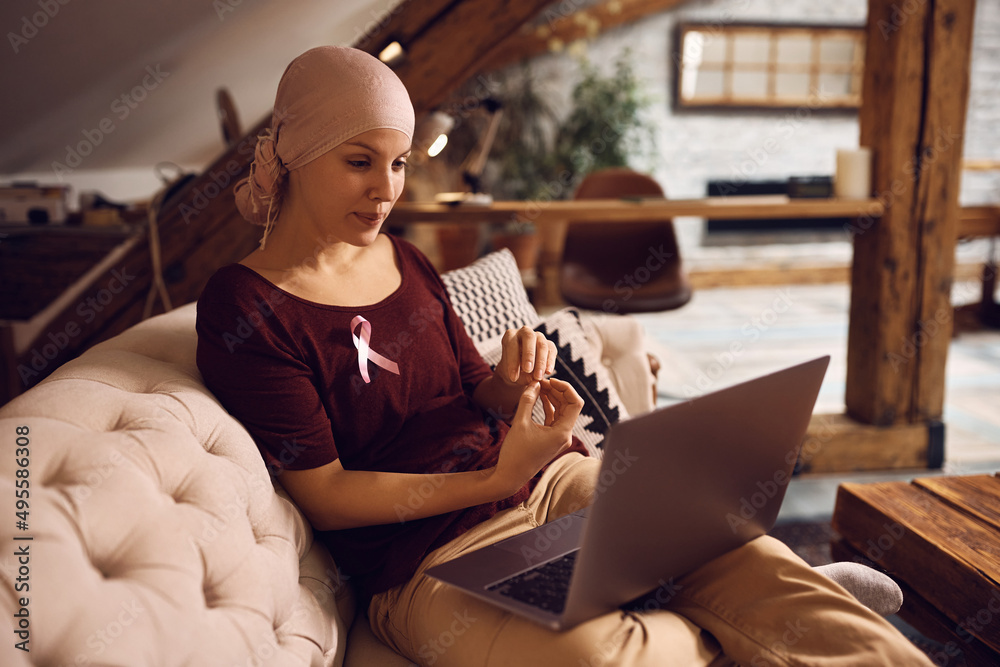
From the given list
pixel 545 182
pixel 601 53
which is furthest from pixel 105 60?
pixel 601 53

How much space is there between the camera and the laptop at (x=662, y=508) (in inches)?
31.7

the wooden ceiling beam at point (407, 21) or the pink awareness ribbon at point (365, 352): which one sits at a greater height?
the wooden ceiling beam at point (407, 21)

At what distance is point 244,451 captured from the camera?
104 centimetres

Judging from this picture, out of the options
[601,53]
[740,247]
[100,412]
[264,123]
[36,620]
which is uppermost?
[601,53]

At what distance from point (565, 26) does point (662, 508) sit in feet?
19.3

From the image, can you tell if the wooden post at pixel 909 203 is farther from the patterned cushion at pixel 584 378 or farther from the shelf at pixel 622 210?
the patterned cushion at pixel 584 378

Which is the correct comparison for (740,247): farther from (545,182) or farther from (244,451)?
(244,451)

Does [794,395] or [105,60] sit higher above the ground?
[105,60]

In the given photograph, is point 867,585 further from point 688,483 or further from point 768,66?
point 768,66

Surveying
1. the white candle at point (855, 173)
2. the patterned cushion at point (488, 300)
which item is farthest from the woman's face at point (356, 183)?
the white candle at point (855, 173)

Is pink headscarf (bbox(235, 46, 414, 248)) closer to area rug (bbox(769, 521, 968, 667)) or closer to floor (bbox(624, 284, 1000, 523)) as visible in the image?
floor (bbox(624, 284, 1000, 523))

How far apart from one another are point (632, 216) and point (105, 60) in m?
1.83

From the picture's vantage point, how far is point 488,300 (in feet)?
5.56

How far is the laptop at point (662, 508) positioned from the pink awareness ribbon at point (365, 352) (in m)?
0.32
